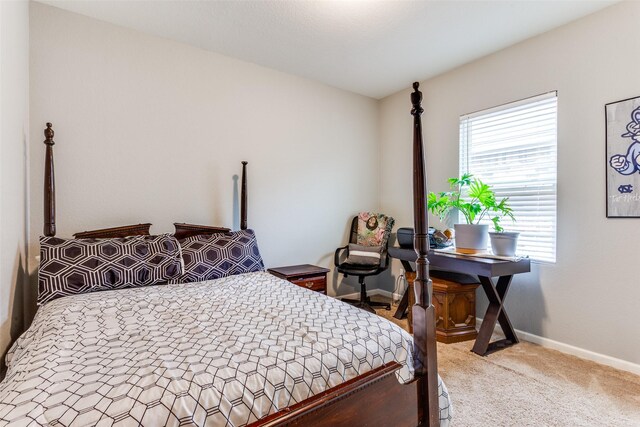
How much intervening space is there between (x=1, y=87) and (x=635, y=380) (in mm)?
4044

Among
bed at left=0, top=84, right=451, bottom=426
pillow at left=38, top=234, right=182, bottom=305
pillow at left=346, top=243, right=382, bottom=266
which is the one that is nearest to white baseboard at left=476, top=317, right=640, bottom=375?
pillow at left=346, top=243, right=382, bottom=266

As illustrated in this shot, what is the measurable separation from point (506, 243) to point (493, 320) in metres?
0.63

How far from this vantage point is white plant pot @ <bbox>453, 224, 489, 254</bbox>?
9.16 ft

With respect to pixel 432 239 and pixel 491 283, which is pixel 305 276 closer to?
pixel 432 239

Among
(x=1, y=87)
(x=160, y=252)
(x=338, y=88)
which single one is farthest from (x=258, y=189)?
(x=1, y=87)

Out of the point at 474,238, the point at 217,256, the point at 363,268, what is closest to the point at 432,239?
the point at 474,238

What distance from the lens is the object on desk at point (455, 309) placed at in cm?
279

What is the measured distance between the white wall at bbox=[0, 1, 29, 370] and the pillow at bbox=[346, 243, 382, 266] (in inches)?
112

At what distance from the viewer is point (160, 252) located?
2277mm

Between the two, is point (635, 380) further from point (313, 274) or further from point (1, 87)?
point (1, 87)

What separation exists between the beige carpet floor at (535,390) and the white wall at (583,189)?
28 centimetres

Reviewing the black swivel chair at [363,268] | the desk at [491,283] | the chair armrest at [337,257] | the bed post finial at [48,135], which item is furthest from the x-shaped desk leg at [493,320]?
the bed post finial at [48,135]

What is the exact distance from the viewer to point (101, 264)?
80.3 inches

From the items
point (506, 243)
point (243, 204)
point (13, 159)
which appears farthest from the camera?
point (243, 204)
